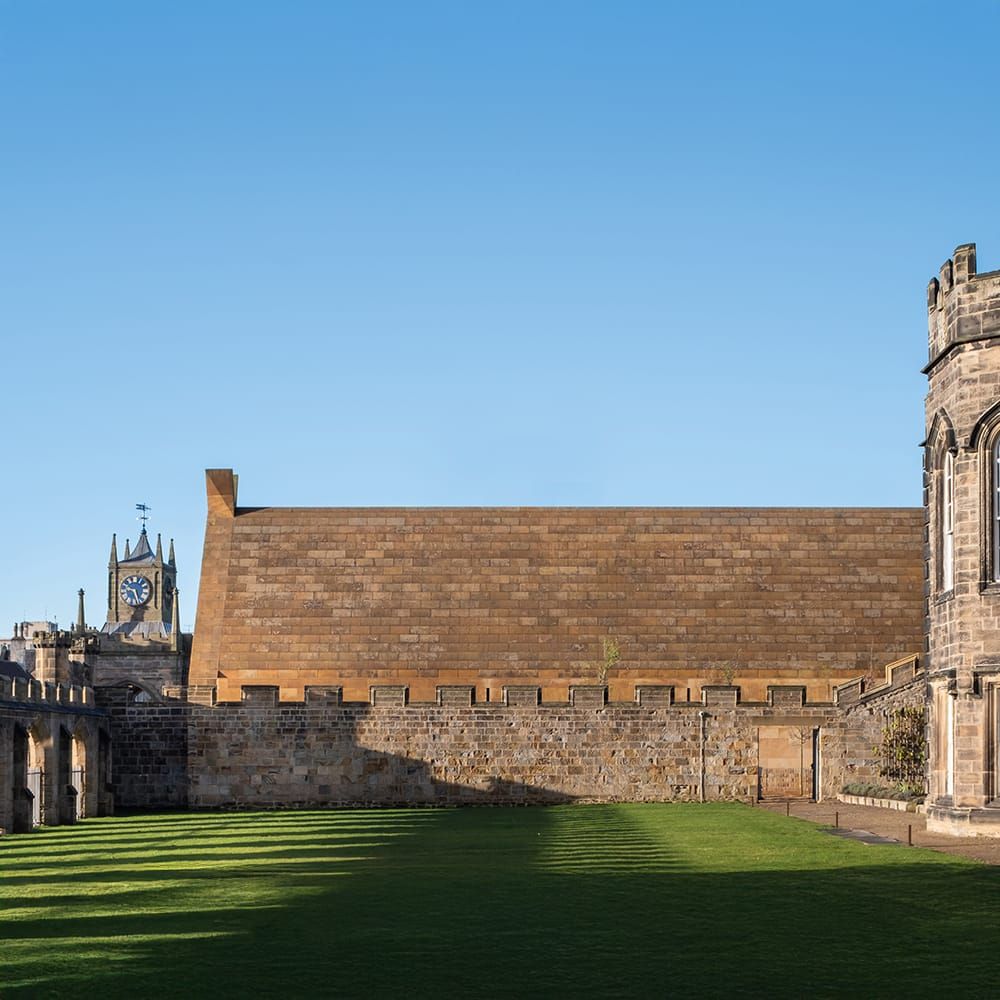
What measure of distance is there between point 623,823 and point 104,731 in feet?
41.2

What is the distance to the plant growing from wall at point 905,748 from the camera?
33.4 meters

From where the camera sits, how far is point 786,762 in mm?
37031

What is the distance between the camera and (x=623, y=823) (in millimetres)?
28969

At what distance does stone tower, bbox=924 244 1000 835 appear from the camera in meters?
24.3

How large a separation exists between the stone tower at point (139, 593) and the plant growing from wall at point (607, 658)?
92.8 m

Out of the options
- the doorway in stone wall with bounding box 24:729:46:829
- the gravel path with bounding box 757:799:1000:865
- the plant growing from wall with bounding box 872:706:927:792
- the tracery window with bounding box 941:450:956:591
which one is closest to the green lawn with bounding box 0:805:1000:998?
the gravel path with bounding box 757:799:1000:865

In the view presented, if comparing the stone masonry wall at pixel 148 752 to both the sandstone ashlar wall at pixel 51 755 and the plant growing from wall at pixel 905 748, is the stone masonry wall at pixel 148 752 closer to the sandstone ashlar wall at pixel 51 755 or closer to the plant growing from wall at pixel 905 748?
the sandstone ashlar wall at pixel 51 755

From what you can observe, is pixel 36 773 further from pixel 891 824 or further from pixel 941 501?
pixel 941 501

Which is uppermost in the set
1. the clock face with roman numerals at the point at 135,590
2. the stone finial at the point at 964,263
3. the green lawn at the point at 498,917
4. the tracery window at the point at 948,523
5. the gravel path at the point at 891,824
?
the stone finial at the point at 964,263

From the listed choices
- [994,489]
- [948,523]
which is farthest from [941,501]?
[994,489]

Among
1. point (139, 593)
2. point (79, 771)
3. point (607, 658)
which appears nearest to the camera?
point (79, 771)

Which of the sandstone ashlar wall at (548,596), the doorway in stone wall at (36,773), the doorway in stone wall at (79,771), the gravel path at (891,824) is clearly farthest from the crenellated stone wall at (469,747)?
the doorway in stone wall at (36,773)

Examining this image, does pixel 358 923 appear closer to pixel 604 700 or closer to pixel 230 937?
pixel 230 937

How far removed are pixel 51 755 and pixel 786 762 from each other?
16224mm
